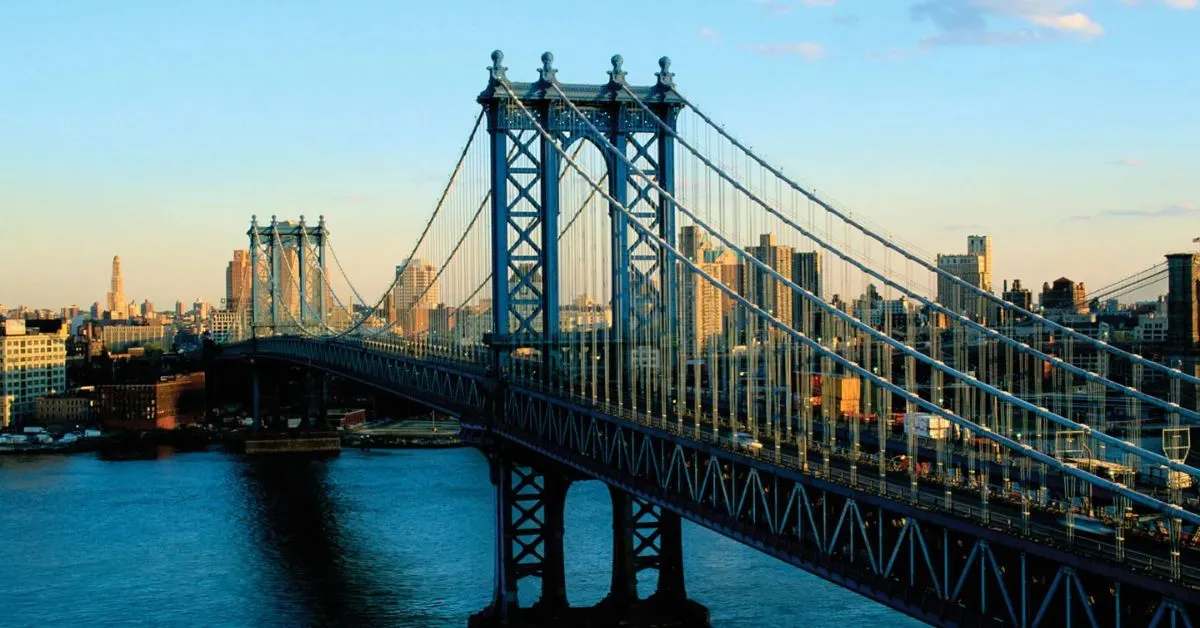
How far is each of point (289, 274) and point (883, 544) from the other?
5437 centimetres

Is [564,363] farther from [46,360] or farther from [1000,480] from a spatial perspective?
[46,360]

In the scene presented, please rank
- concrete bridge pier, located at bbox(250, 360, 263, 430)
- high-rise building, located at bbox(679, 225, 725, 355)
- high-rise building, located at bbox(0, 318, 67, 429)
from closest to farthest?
1. high-rise building, located at bbox(679, 225, 725, 355)
2. concrete bridge pier, located at bbox(250, 360, 263, 430)
3. high-rise building, located at bbox(0, 318, 67, 429)

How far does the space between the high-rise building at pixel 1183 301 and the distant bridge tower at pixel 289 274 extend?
115 ft

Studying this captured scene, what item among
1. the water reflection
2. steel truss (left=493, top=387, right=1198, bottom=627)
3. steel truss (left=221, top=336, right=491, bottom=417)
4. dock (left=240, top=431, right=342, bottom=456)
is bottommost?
the water reflection

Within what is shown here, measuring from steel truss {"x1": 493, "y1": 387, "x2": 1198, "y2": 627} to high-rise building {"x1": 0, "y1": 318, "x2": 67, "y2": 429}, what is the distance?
5479 centimetres

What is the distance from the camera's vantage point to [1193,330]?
37469 mm

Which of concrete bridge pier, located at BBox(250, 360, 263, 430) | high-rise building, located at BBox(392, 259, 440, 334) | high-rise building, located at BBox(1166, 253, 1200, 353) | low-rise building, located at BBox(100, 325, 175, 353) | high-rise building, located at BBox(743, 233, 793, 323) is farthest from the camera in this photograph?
low-rise building, located at BBox(100, 325, 175, 353)

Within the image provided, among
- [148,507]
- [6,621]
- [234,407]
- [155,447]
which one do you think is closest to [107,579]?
[6,621]

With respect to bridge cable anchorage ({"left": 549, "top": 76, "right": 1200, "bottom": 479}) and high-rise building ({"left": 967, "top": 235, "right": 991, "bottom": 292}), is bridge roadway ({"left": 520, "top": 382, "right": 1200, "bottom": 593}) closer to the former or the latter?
bridge cable anchorage ({"left": 549, "top": 76, "right": 1200, "bottom": 479})

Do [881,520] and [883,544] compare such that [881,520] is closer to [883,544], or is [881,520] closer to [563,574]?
[883,544]

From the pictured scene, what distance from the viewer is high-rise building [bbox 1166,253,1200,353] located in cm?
3725

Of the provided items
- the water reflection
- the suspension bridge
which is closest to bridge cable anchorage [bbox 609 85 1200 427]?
the suspension bridge

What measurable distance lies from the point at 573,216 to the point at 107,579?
12.0 m

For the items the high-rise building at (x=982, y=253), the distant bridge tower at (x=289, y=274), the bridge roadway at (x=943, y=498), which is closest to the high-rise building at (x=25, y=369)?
the distant bridge tower at (x=289, y=274)
